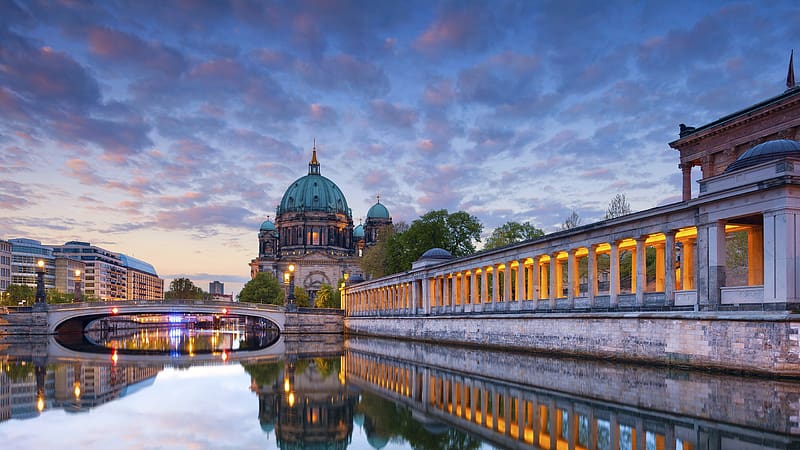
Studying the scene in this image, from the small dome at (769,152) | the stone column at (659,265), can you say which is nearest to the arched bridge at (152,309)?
the stone column at (659,265)

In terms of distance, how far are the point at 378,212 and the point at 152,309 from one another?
109963 mm

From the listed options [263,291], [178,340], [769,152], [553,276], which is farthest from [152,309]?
[769,152]

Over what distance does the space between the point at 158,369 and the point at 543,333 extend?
19.9 meters

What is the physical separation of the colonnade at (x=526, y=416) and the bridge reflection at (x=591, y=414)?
0.02 m

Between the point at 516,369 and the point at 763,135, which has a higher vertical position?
the point at 763,135

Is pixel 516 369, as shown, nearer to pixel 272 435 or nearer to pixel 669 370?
pixel 669 370

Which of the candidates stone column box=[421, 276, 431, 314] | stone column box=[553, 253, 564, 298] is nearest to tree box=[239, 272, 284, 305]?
stone column box=[421, 276, 431, 314]

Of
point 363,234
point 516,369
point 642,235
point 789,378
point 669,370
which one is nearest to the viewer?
point 789,378

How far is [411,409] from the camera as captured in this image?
20.5 meters

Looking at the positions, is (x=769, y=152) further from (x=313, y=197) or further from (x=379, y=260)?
(x=313, y=197)

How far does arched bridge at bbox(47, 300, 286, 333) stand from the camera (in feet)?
Answer: 266

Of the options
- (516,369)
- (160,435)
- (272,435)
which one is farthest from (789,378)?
(160,435)

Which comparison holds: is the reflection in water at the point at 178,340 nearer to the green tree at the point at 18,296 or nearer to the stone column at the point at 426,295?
the green tree at the point at 18,296

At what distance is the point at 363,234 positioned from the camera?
193 metres
